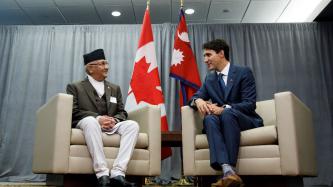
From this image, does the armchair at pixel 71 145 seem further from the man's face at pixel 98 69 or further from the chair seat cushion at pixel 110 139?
the man's face at pixel 98 69

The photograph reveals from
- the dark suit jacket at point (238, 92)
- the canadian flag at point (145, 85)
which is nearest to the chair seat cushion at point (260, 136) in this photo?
the dark suit jacket at point (238, 92)

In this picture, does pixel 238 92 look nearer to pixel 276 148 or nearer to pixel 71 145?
pixel 276 148

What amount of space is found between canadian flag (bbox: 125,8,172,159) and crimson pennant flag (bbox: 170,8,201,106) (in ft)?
0.84

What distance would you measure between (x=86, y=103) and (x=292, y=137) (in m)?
1.62

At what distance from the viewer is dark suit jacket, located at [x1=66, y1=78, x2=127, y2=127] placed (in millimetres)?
2859

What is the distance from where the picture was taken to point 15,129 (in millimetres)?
4809

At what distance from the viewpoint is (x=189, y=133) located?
277cm

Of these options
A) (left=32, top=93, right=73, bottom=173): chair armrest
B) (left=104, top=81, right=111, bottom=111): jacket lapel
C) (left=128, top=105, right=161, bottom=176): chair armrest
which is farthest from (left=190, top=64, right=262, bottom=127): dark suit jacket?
(left=32, top=93, right=73, bottom=173): chair armrest

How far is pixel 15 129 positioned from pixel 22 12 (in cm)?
178

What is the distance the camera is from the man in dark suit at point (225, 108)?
2369mm

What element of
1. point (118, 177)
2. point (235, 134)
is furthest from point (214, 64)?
point (118, 177)

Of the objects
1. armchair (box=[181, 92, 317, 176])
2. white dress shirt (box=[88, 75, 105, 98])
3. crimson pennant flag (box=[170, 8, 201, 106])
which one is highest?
crimson pennant flag (box=[170, 8, 201, 106])

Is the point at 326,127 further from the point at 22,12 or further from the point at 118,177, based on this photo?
the point at 22,12

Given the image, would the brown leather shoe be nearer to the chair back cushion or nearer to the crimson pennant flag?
the chair back cushion
